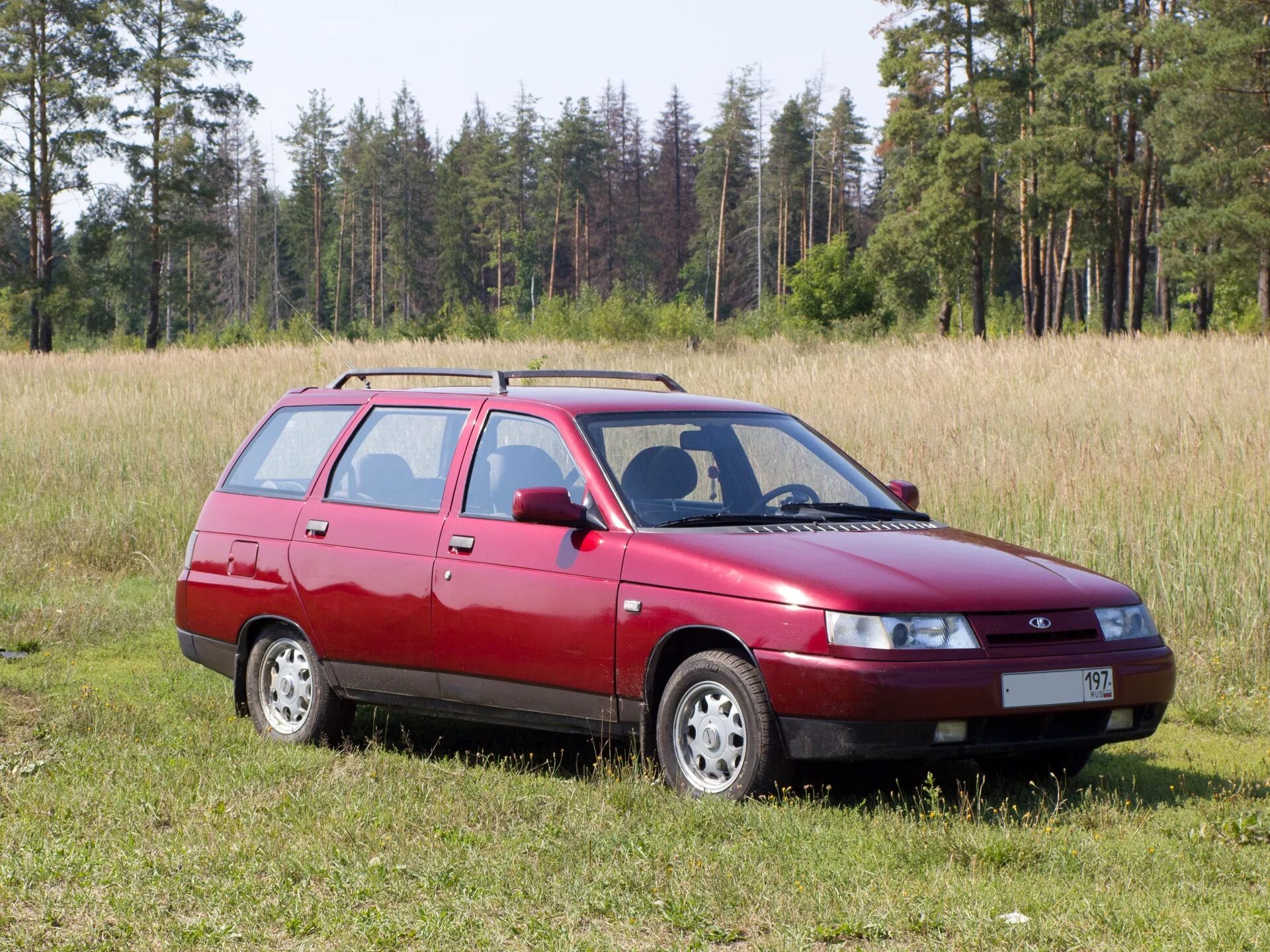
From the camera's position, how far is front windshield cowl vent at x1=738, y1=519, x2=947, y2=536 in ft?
20.8

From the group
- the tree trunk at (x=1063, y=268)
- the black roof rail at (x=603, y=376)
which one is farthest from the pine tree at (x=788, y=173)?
the black roof rail at (x=603, y=376)

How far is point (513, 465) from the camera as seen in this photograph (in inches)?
269

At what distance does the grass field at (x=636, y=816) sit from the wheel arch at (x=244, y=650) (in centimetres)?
12

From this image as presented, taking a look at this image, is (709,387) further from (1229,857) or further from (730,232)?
(730,232)

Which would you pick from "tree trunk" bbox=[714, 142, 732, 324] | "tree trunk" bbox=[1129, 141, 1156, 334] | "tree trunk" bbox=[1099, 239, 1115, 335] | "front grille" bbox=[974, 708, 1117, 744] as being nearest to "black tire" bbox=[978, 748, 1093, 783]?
"front grille" bbox=[974, 708, 1117, 744]

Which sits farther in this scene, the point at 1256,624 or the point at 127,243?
the point at 127,243

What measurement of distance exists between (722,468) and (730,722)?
4.58ft

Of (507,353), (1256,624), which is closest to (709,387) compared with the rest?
(507,353)

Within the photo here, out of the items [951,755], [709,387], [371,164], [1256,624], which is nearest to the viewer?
[951,755]

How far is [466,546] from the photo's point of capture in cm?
668

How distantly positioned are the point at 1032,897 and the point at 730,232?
338 feet

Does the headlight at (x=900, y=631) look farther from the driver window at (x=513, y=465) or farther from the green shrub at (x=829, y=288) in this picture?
the green shrub at (x=829, y=288)

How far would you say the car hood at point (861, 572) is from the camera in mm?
5648

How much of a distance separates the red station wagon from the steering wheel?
0.04 ft
